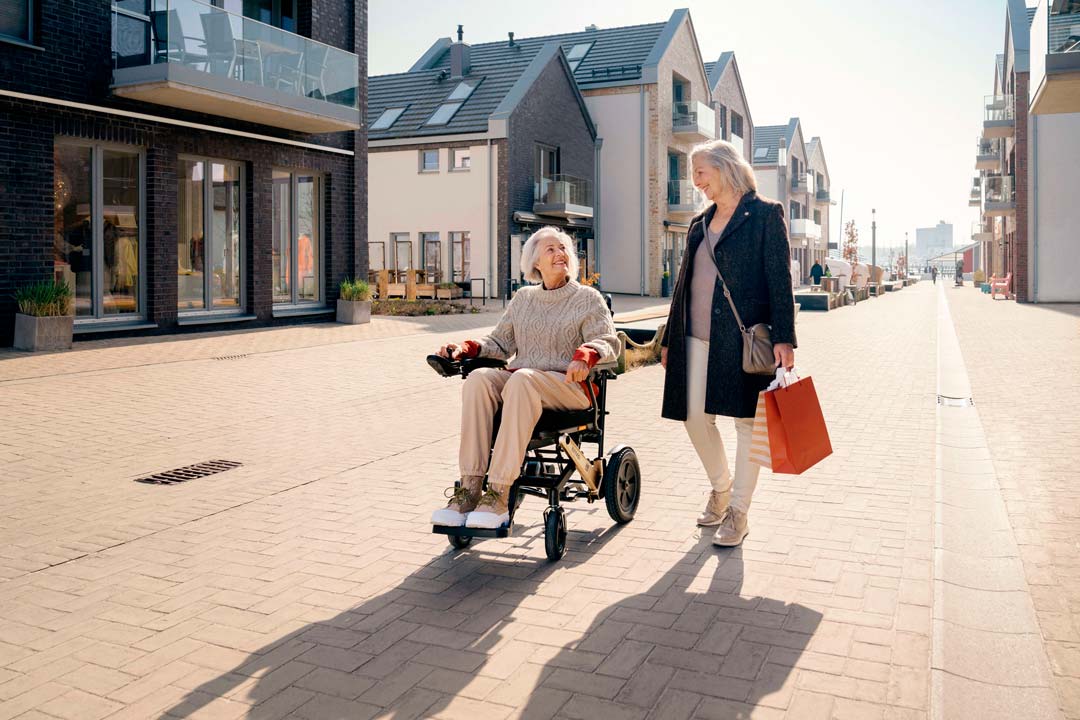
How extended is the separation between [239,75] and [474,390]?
1354 cm

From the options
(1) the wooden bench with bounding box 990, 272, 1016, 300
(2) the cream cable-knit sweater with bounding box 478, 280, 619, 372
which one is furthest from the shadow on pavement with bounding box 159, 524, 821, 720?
(1) the wooden bench with bounding box 990, 272, 1016, 300

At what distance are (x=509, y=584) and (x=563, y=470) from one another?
0.74 meters

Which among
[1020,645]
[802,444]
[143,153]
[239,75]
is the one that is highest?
[239,75]

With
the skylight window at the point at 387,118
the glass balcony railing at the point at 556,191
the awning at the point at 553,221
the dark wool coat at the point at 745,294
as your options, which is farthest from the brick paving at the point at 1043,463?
the skylight window at the point at 387,118

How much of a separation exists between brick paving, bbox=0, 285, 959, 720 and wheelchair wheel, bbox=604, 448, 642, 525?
0.43 feet

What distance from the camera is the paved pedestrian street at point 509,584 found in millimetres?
3195

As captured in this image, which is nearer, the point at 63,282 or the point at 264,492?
the point at 264,492

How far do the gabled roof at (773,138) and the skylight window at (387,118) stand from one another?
125 feet

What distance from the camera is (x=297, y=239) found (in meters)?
19.8

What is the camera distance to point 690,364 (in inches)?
196

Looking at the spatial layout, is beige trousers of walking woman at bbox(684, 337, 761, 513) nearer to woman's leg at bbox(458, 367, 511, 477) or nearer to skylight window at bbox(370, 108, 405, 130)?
woman's leg at bbox(458, 367, 511, 477)

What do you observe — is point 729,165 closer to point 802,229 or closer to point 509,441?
point 509,441

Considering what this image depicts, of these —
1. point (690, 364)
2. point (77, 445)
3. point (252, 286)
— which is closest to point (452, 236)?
point (252, 286)

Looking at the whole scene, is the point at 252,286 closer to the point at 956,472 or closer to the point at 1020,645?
the point at 956,472
